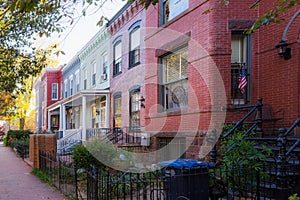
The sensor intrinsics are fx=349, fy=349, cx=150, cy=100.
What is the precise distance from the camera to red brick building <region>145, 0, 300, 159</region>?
8.71 meters

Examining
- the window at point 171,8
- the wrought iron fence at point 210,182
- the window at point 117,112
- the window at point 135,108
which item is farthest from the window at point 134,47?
the wrought iron fence at point 210,182

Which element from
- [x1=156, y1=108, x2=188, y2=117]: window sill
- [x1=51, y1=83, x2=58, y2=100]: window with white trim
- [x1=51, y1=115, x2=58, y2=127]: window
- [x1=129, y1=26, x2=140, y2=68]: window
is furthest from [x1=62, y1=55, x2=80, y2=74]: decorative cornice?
[x1=156, y1=108, x2=188, y2=117]: window sill

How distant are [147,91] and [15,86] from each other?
15.6 feet

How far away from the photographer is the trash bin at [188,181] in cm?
512

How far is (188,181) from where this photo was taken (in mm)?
5133

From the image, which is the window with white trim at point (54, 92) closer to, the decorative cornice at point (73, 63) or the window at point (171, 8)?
the decorative cornice at point (73, 63)

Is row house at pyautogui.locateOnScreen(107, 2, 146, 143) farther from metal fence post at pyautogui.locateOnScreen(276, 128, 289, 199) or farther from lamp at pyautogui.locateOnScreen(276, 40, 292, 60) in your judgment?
metal fence post at pyautogui.locateOnScreen(276, 128, 289, 199)

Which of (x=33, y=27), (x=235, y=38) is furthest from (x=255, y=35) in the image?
(x=33, y=27)

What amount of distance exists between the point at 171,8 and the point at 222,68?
3.65 meters

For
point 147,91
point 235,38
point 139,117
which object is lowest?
point 139,117

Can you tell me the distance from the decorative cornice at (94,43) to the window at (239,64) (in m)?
10.4

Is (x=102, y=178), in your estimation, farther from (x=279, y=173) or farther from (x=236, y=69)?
(x=236, y=69)

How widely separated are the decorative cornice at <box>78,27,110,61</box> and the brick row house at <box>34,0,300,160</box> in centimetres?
411

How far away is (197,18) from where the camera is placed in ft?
32.8
